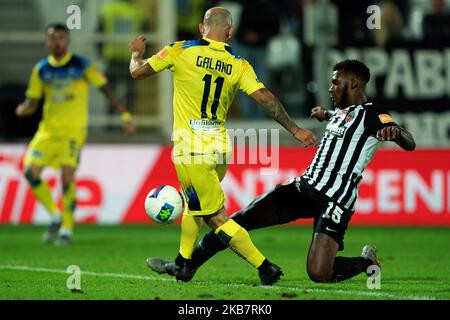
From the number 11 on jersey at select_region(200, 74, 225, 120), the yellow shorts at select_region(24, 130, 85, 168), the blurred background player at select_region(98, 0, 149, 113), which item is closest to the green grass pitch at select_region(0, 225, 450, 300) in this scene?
the yellow shorts at select_region(24, 130, 85, 168)

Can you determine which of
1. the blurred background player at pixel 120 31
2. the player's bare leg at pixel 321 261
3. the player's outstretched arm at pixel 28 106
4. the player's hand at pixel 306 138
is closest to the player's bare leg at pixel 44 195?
the player's outstretched arm at pixel 28 106

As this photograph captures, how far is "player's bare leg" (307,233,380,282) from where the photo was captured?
8859 millimetres

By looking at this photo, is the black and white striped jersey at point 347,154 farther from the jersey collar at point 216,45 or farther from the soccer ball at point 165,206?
the jersey collar at point 216,45

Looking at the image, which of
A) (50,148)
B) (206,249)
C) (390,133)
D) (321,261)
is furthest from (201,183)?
(50,148)

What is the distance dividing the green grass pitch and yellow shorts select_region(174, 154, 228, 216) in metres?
0.64

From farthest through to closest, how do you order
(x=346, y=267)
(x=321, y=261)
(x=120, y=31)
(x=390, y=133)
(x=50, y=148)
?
(x=120, y=31), (x=50, y=148), (x=346, y=267), (x=321, y=261), (x=390, y=133)

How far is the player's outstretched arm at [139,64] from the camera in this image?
8.65 meters

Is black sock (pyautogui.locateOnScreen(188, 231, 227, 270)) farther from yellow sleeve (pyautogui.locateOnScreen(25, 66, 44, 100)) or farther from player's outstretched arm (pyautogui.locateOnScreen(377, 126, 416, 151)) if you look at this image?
yellow sleeve (pyautogui.locateOnScreen(25, 66, 44, 100))

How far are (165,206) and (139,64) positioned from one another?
1.18 meters

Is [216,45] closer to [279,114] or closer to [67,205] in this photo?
[279,114]

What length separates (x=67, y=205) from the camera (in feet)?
45.0

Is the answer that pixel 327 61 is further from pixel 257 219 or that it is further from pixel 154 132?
pixel 257 219

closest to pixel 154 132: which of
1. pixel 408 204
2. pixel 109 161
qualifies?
pixel 109 161

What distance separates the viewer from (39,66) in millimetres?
14023
